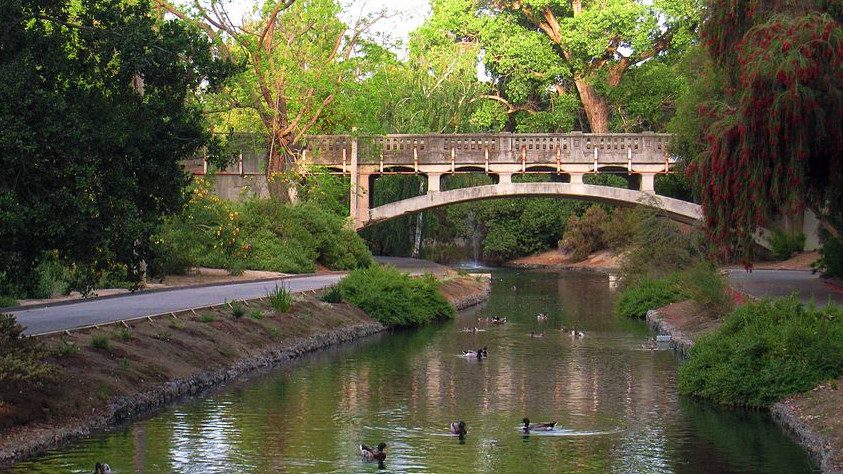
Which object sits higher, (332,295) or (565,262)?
(565,262)

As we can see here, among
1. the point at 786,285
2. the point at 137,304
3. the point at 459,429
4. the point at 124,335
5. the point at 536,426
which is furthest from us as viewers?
the point at 786,285

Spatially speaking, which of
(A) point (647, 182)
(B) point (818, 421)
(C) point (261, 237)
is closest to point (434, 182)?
(A) point (647, 182)

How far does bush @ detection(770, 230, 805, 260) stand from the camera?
61.3m

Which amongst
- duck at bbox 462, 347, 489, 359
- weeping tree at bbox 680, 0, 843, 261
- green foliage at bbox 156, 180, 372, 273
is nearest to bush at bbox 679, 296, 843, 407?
weeping tree at bbox 680, 0, 843, 261

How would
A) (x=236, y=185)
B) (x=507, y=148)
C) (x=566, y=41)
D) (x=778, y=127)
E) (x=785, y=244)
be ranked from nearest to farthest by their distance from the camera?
(x=778, y=127) → (x=236, y=185) → (x=507, y=148) → (x=785, y=244) → (x=566, y=41)

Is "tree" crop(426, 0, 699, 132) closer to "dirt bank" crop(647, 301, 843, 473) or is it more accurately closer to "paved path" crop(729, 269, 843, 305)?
"paved path" crop(729, 269, 843, 305)

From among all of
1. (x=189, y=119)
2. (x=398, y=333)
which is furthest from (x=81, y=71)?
(x=398, y=333)

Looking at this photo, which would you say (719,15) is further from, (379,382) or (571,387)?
(379,382)

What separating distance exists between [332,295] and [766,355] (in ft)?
58.2

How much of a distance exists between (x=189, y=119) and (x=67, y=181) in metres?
2.66

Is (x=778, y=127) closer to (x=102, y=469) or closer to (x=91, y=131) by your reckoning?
(x=91, y=131)

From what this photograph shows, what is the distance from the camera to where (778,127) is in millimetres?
24859

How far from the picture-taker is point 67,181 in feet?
62.8

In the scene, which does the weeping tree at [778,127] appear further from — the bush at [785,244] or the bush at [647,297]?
the bush at [785,244]
